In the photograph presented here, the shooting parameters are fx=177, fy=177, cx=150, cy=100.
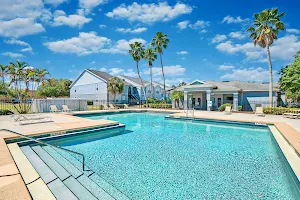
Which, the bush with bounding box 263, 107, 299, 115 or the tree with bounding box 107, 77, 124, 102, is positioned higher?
the tree with bounding box 107, 77, 124, 102

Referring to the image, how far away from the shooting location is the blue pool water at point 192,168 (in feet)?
14.4

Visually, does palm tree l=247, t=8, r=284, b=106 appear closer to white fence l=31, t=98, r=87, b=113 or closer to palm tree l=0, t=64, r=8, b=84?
white fence l=31, t=98, r=87, b=113

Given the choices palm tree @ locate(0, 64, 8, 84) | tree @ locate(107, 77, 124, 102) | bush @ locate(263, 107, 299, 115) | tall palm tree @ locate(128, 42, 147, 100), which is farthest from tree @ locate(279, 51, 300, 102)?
palm tree @ locate(0, 64, 8, 84)

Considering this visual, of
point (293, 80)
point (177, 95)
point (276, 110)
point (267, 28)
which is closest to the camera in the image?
point (276, 110)

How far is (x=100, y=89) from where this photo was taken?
113ft

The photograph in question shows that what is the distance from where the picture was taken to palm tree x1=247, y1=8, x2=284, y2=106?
63.5 ft

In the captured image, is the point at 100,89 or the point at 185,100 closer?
the point at 185,100

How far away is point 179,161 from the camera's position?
647cm

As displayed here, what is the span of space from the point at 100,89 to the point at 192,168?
30914 millimetres

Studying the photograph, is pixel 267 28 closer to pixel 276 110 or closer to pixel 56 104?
pixel 276 110

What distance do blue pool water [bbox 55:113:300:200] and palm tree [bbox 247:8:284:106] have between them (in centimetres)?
1519

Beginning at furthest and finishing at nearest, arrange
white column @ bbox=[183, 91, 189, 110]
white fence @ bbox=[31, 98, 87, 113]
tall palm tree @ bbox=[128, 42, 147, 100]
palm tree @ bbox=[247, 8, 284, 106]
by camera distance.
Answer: tall palm tree @ bbox=[128, 42, 147, 100]
white column @ bbox=[183, 91, 189, 110]
palm tree @ bbox=[247, 8, 284, 106]
white fence @ bbox=[31, 98, 87, 113]

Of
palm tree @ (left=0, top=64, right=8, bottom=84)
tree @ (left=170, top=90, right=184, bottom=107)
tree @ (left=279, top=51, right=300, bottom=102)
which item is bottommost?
tree @ (left=170, top=90, right=184, bottom=107)

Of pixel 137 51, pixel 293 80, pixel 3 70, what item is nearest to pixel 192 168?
pixel 293 80
